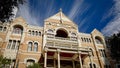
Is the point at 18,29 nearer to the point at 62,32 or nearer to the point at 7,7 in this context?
the point at 62,32

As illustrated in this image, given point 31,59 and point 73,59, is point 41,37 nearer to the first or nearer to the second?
point 31,59

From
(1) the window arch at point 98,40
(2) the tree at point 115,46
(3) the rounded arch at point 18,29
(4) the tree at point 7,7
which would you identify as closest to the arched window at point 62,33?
(1) the window arch at point 98,40

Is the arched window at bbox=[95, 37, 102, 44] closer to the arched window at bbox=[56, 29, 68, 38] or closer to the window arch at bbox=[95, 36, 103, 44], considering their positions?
the window arch at bbox=[95, 36, 103, 44]

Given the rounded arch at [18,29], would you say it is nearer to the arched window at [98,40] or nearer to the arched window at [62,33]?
the arched window at [62,33]

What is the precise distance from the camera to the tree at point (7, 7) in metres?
10.1

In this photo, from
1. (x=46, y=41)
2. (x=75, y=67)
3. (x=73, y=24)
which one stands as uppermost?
(x=73, y=24)

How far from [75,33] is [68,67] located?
772 cm

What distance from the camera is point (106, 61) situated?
2408 cm

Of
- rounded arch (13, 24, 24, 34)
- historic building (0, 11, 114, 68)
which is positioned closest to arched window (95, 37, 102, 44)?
historic building (0, 11, 114, 68)

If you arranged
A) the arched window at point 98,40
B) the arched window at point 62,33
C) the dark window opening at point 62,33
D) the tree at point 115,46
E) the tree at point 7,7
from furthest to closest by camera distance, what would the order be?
the arched window at point 98,40 → the dark window opening at point 62,33 → the arched window at point 62,33 → the tree at point 115,46 → the tree at point 7,7

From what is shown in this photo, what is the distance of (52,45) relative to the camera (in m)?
19.8

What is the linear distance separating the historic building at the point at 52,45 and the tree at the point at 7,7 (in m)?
8.30

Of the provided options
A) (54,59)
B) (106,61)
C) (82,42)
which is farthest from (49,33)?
(106,61)

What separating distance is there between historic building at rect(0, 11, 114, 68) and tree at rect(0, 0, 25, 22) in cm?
830
